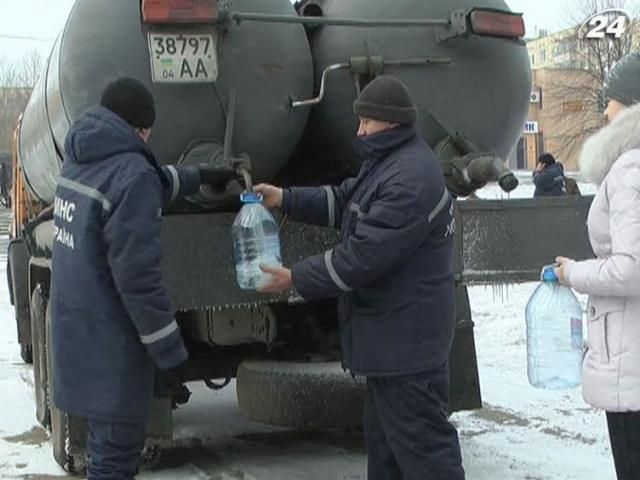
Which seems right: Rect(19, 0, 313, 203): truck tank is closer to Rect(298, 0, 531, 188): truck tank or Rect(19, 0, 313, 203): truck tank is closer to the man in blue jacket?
Rect(298, 0, 531, 188): truck tank

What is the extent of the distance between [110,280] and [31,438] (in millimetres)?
2673

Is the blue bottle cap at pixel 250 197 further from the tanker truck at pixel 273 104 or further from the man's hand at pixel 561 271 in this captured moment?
the man's hand at pixel 561 271

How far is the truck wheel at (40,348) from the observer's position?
5.64 m

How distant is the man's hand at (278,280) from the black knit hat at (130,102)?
701 mm

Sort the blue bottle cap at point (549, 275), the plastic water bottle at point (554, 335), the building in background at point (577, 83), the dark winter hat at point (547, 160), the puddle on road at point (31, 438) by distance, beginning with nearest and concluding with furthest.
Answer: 1. the blue bottle cap at point (549, 275)
2. the plastic water bottle at point (554, 335)
3. the puddle on road at point (31, 438)
4. the dark winter hat at point (547, 160)
5. the building in background at point (577, 83)

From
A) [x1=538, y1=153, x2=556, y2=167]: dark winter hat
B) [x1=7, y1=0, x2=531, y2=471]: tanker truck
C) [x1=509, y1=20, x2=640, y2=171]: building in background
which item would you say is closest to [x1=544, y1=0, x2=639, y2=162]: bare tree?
[x1=509, y1=20, x2=640, y2=171]: building in background

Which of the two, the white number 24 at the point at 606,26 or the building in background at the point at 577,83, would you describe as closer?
the building in background at the point at 577,83

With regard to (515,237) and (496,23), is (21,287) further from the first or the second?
(496,23)

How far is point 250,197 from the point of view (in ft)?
13.2

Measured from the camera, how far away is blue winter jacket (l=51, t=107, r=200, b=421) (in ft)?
11.6

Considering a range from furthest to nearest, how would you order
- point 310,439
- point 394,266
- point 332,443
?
point 310,439, point 332,443, point 394,266

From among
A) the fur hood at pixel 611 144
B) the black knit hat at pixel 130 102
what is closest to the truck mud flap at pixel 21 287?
the black knit hat at pixel 130 102

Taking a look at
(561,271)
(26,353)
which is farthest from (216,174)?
(26,353)

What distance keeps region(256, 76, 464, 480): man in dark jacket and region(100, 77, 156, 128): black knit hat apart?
76 centimetres
